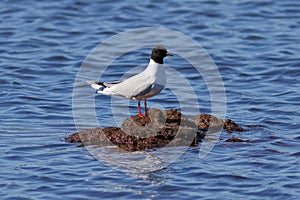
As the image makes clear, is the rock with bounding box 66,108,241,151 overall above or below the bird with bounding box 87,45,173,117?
below

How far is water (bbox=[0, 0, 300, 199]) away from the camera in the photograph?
8.03 meters

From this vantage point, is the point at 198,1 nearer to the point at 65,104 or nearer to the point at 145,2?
the point at 145,2

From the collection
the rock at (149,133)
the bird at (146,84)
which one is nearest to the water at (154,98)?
the rock at (149,133)

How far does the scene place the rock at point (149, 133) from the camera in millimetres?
8891

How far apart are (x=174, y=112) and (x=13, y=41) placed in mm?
8674

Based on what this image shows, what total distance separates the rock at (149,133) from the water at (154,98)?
0.24 m

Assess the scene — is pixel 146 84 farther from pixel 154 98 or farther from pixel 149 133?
pixel 154 98

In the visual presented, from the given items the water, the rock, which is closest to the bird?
the rock

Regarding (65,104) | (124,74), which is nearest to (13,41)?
(124,74)

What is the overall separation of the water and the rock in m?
0.24

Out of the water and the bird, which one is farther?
the bird

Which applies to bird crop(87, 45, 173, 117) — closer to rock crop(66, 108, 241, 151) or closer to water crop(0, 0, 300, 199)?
rock crop(66, 108, 241, 151)

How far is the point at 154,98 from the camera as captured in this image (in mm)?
12148

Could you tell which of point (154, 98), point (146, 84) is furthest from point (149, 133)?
point (154, 98)
